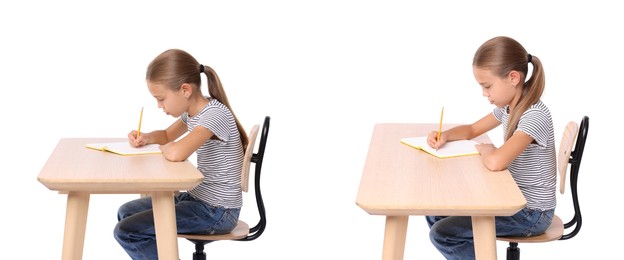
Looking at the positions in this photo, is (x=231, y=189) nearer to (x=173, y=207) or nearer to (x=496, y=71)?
(x=173, y=207)

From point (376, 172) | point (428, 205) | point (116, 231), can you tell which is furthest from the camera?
point (116, 231)

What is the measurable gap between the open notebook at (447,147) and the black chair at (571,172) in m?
0.38

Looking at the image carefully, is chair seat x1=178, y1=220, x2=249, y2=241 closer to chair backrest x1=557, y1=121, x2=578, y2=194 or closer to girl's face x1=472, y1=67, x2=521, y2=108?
girl's face x1=472, y1=67, x2=521, y2=108

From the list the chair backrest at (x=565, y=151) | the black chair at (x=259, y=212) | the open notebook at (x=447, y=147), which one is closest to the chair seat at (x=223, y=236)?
the black chair at (x=259, y=212)

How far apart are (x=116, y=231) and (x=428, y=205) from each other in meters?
1.58

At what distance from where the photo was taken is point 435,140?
614 cm

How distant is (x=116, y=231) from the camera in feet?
19.7

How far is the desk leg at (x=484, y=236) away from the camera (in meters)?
5.30

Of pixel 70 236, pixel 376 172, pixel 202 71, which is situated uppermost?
pixel 202 71

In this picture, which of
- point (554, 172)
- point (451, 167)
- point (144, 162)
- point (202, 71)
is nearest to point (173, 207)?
point (144, 162)

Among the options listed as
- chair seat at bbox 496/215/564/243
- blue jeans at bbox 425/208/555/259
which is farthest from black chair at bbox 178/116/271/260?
chair seat at bbox 496/215/564/243

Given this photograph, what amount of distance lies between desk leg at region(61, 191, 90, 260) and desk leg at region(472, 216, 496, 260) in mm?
1677

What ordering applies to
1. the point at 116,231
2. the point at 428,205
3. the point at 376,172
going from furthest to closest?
the point at 116,231
the point at 376,172
the point at 428,205

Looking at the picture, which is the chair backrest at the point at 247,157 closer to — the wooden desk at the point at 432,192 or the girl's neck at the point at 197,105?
the girl's neck at the point at 197,105
